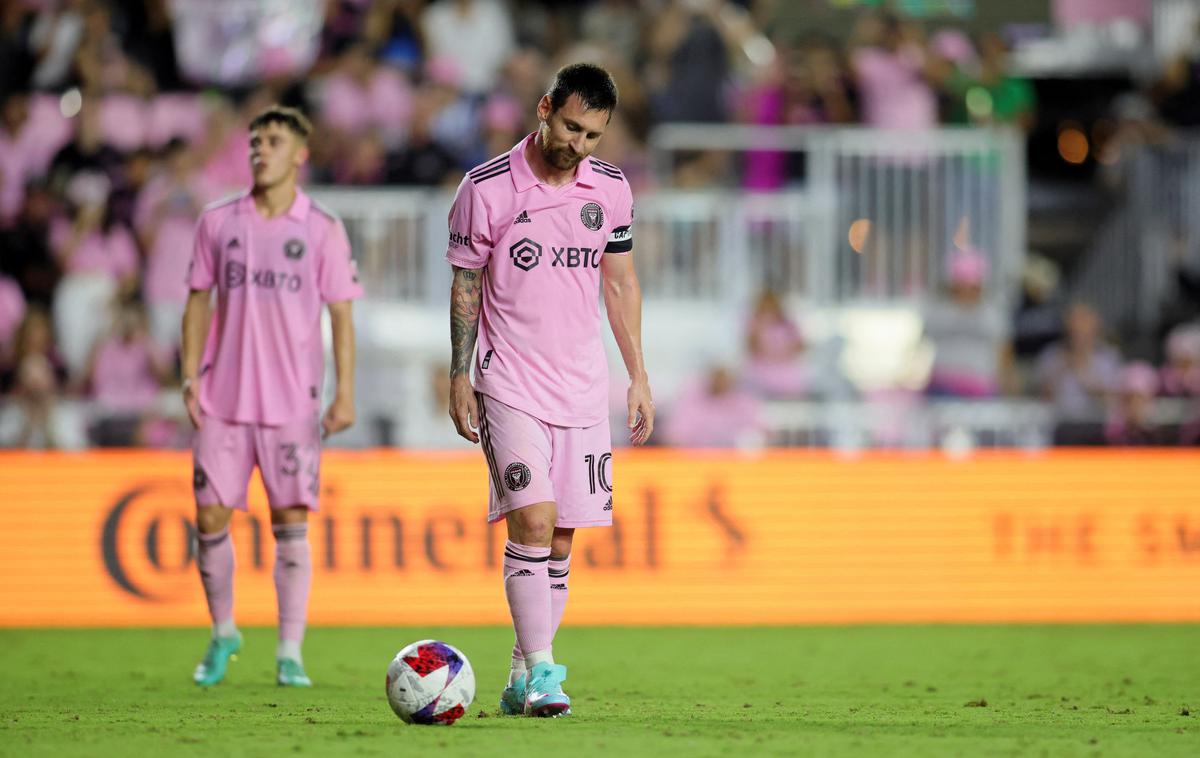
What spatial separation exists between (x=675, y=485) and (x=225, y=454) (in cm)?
467

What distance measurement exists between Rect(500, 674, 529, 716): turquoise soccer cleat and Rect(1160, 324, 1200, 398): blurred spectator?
405 inches

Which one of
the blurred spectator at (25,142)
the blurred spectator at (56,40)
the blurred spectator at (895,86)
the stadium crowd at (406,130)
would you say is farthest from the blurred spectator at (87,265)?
the blurred spectator at (895,86)

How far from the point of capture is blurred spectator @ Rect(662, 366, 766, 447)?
1488 centimetres

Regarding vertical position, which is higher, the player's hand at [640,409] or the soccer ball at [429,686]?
the player's hand at [640,409]

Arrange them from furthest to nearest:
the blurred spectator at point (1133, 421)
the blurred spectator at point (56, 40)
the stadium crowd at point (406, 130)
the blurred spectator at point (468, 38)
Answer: the blurred spectator at point (468, 38), the blurred spectator at point (56, 40), the stadium crowd at point (406, 130), the blurred spectator at point (1133, 421)

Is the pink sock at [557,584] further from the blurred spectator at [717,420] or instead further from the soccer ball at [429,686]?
the blurred spectator at [717,420]

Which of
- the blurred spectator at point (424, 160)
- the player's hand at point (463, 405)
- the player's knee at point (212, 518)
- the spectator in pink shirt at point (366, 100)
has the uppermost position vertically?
the spectator in pink shirt at point (366, 100)

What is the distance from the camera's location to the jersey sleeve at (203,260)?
859 centimetres

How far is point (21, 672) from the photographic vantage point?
30.3ft

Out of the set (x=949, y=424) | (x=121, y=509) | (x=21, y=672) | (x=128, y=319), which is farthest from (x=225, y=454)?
(x=949, y=424)

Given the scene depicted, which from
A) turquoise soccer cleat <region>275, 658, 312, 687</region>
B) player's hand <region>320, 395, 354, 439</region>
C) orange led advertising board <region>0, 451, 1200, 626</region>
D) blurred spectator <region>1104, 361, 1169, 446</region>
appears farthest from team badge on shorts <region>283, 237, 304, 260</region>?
blurred spectator <region>1104, 361, 1169, 446</region>

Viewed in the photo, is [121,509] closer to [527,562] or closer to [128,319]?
[128,319]

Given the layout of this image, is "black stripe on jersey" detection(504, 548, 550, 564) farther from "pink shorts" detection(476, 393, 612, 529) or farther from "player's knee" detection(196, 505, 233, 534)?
"player's knee" detection(196, 505, 233, 534)

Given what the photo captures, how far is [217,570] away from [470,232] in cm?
261
